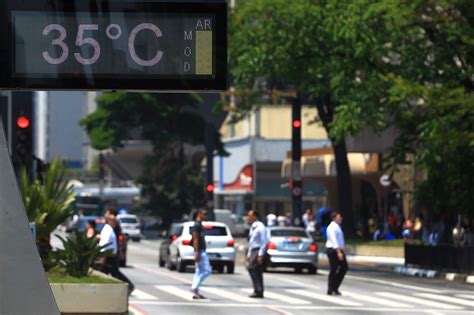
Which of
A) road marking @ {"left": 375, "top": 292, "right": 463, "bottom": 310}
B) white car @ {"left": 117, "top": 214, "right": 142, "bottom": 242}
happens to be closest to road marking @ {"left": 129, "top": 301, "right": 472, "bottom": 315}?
road marking @ {"left": 375, "top": 292, "right": 463, "bottom": 310}

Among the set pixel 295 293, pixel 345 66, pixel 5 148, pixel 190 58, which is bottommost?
pixel 295 293

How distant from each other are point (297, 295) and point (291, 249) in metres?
9.29

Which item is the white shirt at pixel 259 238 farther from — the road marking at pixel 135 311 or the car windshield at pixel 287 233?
the car windshield at pixel 287 233

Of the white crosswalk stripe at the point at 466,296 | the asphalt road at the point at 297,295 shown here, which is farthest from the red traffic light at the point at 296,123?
the white crosswalk stripe at the point at 466,296

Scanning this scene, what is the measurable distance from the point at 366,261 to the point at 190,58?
3560cm

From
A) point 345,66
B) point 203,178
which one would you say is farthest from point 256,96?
point 203,178

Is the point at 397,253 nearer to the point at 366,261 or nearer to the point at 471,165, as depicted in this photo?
the point at 366,261

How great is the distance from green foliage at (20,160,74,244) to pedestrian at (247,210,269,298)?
14.3ft

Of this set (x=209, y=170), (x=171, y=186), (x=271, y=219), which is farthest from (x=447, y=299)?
(x=171, y=186)

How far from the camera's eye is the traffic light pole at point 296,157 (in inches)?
1946

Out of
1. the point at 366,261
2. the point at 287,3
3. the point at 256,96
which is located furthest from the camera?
the point at 256,96

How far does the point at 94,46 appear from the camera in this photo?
11.1m

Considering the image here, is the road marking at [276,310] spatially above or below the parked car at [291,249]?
below

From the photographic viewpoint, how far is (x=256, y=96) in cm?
5097
